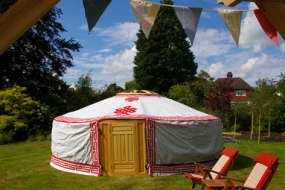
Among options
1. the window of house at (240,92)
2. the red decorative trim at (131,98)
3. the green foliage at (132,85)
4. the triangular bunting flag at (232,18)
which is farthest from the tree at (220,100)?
the window of house at (240,92)

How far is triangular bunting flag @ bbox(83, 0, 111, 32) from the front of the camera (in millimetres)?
2785

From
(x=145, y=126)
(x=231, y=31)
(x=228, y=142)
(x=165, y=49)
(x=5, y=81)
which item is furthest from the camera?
(x=165, y=49)

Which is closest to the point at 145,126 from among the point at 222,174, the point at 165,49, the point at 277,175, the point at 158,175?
the point at 158,175

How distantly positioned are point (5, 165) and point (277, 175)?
22.2 feet

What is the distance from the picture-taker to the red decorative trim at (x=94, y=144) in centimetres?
803

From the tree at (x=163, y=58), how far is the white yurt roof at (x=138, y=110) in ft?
61.1

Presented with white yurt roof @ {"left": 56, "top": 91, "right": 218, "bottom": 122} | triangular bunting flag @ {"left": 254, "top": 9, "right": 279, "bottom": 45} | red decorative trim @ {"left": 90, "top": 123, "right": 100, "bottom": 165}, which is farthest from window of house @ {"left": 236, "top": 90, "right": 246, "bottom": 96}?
triangular bunting flag @ {"left": 254, "top": 9, "right": 279, "bottom": 45}

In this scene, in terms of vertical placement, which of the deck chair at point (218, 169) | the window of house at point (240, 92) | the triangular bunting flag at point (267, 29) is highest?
the window of house at point (240, 92)

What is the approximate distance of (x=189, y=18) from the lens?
4.10 meters

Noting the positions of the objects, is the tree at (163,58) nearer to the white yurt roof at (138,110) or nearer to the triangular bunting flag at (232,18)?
the white yurt roof at (138,110)

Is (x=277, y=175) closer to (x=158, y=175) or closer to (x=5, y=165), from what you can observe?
(x=158, y=175)

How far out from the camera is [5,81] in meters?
16.9

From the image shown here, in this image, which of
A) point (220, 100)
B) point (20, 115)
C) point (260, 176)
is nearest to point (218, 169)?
point (260, 176)

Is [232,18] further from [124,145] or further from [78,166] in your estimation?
[78,166]
